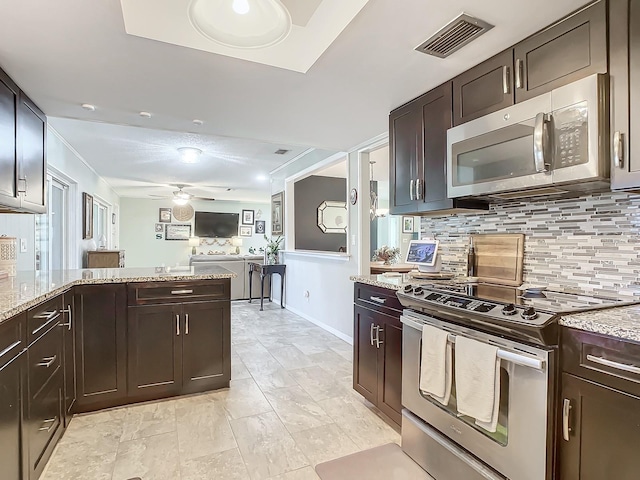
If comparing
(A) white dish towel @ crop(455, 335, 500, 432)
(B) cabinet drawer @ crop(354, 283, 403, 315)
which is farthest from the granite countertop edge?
(A) white dish towel @ crop(455, 335, 500, 432)

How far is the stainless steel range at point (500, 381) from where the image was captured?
133cm

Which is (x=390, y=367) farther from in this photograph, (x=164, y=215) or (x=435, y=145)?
(x=164, y=215)

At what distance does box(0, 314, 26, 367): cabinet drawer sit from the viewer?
1.36 metres

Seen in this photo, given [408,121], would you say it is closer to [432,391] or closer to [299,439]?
[432,391]

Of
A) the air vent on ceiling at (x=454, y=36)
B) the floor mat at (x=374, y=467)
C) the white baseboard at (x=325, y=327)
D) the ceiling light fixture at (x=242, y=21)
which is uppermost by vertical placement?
the ceiling light fixture at (x=242, y=21)

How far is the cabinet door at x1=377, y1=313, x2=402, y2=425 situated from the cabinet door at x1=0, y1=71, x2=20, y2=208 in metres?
2.43

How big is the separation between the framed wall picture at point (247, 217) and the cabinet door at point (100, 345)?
8.73m

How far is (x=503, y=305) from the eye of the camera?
151cm

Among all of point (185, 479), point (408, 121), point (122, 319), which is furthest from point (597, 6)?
point (122, 319)

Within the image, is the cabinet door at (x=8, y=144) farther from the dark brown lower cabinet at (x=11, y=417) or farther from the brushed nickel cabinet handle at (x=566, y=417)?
the brushed nickel cabinet handle at (x=566, y=417)

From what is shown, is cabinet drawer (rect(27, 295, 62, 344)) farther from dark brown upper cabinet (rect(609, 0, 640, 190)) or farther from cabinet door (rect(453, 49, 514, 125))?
dark brown upper cabinet (rect(609, 0, 640, 190))

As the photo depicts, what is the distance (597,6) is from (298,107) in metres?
1.80

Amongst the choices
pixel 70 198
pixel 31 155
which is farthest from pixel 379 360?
pixel 70 198

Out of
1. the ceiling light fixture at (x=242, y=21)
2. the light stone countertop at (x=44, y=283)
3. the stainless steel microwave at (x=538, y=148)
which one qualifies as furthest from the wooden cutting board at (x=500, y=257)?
the light stone countertop at (x=44, y=283)
